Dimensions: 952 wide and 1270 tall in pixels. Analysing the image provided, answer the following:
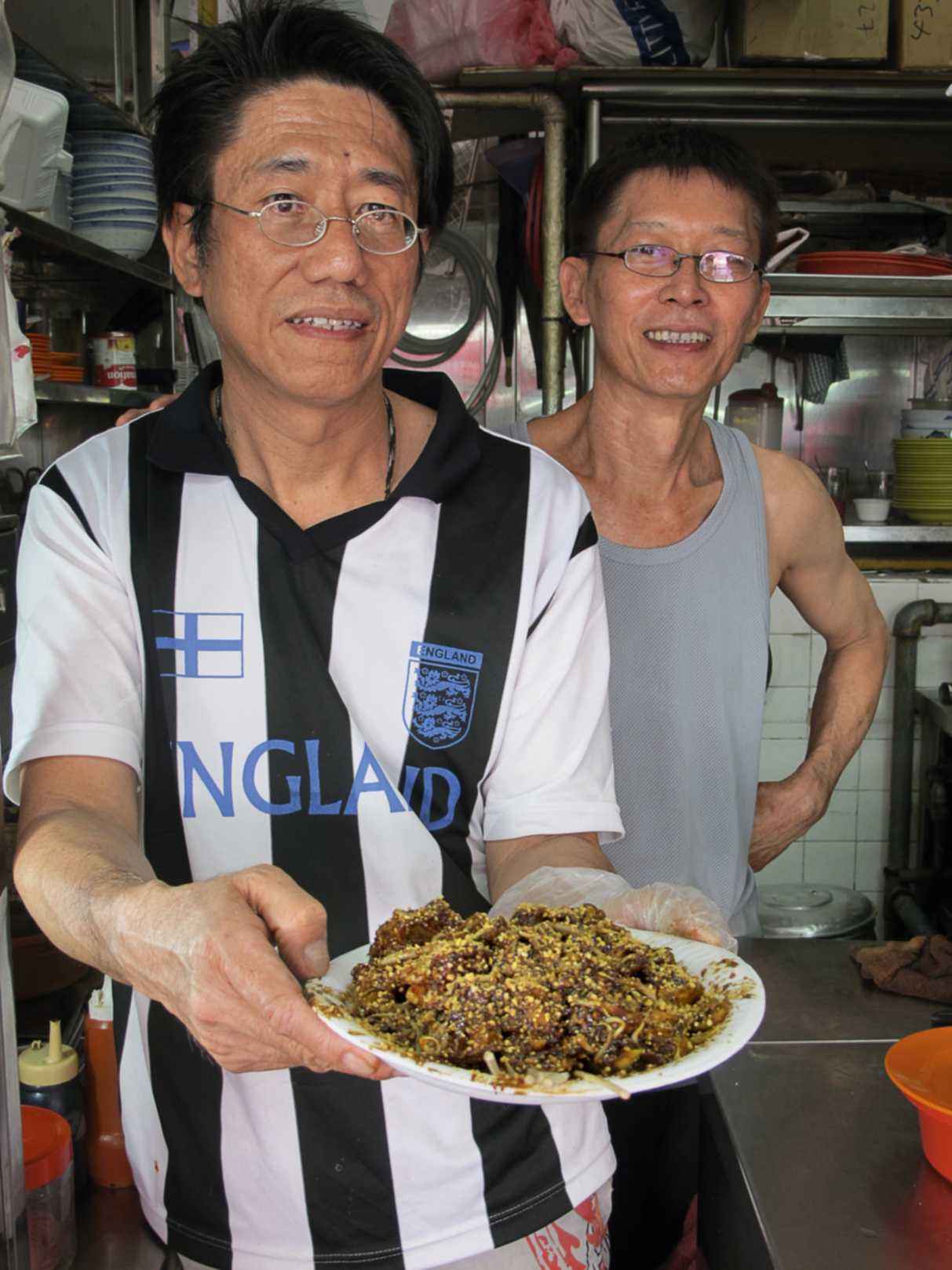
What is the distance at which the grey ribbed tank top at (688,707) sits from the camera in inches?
91.0

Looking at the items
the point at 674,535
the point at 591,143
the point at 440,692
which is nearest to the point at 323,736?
the point at 440,692

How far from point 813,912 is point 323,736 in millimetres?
2390

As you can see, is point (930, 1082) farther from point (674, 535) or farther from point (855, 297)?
point (855, 297)

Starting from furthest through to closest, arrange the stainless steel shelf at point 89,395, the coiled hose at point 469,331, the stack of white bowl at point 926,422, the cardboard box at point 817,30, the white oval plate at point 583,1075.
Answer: the coiled hose at point 469,331 → the stack of white bowl at point 926,422 → the cardboard box at point 817,30 → the stainless steel shelf at point 89,395 → the white oval plate at point 583,1075

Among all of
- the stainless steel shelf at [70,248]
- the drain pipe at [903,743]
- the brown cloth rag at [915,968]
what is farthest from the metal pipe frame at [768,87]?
the brown cloth rag at [915,968]

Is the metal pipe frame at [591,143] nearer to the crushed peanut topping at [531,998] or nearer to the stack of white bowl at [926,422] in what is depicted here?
the stack of white bowl at [926,422]

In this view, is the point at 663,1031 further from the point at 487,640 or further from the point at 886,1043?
the point at 886,1043

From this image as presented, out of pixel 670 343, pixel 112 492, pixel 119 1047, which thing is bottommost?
pixel 119 1047

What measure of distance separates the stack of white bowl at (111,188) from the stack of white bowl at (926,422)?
285 cm

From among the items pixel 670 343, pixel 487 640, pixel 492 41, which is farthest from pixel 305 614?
pixel 492 41

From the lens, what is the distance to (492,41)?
4.09m

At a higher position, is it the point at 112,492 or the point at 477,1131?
the point at 112,492

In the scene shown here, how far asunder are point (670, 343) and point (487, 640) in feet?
3.22

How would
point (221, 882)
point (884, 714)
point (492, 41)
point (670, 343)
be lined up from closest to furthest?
point (221, 882) → point (670, 343) → point (492, 41) → point (884, 714)
